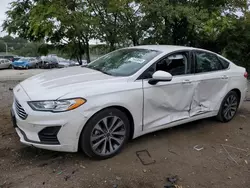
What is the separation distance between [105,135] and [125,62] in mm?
1186

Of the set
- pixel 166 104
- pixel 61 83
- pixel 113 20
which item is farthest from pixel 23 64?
pixel 166 104

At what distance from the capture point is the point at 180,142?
363 cm

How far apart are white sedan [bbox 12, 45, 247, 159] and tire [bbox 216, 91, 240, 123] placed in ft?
0.24

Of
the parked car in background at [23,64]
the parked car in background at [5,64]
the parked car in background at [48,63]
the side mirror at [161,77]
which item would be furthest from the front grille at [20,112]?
the parked car in background at [48,63]

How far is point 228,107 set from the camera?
4.43 m

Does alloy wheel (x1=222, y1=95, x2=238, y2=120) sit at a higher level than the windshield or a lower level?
lower

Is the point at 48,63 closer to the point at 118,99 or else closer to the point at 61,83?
the point at 61,83

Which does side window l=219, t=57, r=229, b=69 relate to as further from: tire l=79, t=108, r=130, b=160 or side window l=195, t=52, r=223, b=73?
tire l=79, t=108, r=130, b=160

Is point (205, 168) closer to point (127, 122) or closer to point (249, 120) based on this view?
point (127, 122)

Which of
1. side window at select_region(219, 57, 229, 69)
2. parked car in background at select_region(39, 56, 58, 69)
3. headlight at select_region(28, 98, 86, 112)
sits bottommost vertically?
parked car in background at select_region(39, 56, 58, 69)

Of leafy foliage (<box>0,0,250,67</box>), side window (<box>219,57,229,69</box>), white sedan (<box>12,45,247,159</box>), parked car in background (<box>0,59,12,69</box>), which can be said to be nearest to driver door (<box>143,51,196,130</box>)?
white sedan (<box>12,45,247,159</box>)

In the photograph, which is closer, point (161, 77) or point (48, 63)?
point (161, 77)

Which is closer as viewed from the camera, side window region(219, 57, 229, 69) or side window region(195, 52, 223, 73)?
side window region(195, 52, 223, 73)

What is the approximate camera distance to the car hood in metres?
2.71
